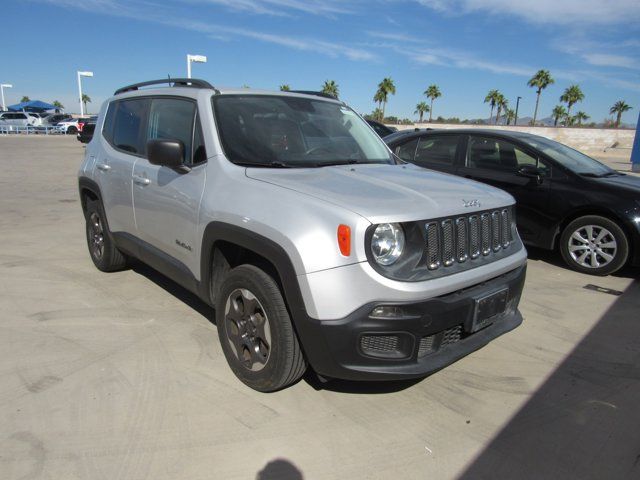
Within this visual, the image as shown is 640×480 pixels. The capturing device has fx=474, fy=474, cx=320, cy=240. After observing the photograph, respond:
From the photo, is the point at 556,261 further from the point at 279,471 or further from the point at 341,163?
the point at 279,471

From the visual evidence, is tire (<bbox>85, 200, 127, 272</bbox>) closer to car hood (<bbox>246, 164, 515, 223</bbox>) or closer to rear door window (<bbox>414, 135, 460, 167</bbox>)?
car hood (<bbox>246, 164, 515, 223</bbox>)

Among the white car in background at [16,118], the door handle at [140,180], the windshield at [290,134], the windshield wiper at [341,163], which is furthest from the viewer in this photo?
the white car in background at [16,118]

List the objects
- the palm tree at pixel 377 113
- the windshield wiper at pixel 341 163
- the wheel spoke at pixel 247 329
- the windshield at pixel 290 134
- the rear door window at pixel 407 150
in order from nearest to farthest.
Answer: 1. the wheel spoke at pixel 247 329
2. the windshield at pixel 290 134
3. the windshield wiper at pixel 341 163
4. the rear door window at pixel 407 150
5. the palm tree at pixel 377 113

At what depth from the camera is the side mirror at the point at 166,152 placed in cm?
312

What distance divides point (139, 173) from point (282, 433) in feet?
8.04

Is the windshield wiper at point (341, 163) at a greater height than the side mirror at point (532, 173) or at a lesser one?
greater

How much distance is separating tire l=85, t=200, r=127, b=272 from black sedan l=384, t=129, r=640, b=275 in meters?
4.39

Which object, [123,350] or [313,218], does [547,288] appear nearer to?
[313,218]

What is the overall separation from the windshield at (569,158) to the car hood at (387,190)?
3.14 metres

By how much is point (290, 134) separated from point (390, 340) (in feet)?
5.91

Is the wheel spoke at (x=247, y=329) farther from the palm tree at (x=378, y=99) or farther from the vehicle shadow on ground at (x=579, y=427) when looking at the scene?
the palm tree at (x=378, y=99)

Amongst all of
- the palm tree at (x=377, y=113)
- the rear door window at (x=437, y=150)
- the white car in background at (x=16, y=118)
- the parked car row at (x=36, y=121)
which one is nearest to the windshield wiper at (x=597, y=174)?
the rear door window at (x=437, y=150)

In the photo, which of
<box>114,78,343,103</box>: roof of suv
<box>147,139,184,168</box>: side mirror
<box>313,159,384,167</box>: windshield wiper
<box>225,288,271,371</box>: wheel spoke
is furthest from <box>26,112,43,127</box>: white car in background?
<box>225,288,271,371</box>: wheel spoke

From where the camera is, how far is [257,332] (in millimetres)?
2816
